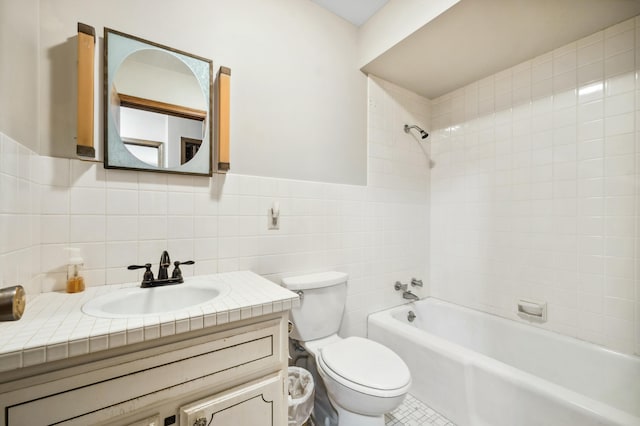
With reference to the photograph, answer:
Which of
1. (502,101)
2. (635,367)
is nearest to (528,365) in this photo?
(635,367)

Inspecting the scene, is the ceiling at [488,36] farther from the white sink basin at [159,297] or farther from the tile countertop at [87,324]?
the white sink basin at [159,297]

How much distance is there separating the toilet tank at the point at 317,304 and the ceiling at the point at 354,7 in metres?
1.73

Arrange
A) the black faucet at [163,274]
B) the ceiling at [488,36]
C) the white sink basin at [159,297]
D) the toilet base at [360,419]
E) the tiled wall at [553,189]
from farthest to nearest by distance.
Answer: the tiled wall at [553,189] → the ceiling at [488,36] → the toilet base at [360,419] → the black faucet at [163,274] → the white sink basin at [159,297]

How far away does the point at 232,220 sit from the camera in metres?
1.33

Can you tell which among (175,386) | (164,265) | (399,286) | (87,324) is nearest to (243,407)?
(175,386)

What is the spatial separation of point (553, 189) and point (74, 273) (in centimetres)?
252

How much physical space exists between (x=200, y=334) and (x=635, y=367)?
6.73ft

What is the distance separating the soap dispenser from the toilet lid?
1.06 m

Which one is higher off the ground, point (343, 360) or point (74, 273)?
point (74, 273)

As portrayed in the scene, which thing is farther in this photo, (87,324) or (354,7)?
(354,7)

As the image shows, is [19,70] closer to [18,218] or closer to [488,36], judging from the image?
[18,218]

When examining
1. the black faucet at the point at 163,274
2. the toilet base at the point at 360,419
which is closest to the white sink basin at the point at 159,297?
the black faucet at the point at 163,274

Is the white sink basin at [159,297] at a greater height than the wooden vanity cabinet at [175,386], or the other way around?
the white sink basin at [159,297]

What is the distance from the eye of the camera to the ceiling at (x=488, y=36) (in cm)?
128
